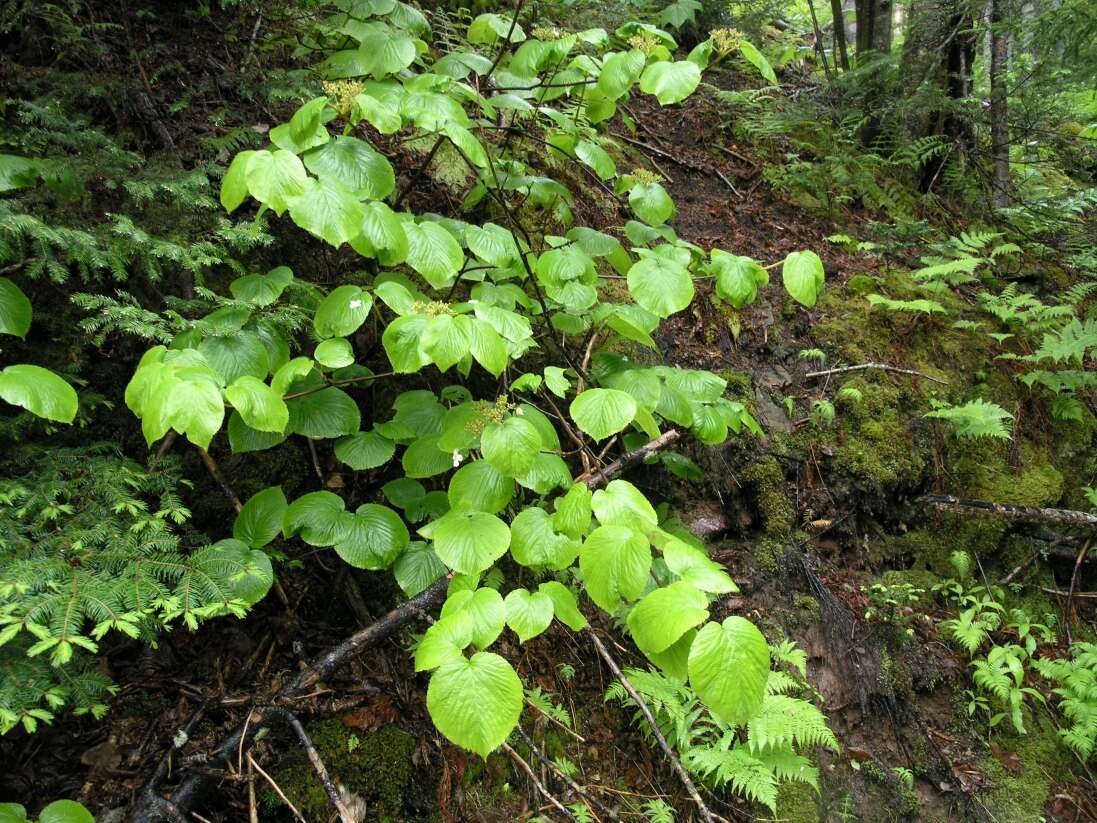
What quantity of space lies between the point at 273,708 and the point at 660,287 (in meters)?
1.90

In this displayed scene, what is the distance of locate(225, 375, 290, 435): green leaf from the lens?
1.62m

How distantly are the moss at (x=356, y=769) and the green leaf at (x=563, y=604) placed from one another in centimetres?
84

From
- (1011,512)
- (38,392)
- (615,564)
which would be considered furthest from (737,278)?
(1011,512)

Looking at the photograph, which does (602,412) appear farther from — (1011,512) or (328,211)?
(1011,512)

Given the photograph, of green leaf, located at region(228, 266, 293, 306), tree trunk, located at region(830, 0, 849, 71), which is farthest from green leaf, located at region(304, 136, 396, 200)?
tree trunk, located at region(830, 0, 849, 71)

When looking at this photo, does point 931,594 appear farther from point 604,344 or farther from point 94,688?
point 94,688

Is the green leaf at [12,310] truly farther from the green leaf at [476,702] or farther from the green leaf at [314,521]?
the green leaf at [476,702]

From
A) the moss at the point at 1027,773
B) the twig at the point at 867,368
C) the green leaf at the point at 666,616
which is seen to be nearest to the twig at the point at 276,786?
the green leaf at the point at 666,616

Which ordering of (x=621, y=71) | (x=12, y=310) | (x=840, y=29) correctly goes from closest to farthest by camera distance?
(x=12, y=310)
(x=621, y=71)
(x=840, y=29)

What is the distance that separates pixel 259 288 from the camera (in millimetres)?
2074

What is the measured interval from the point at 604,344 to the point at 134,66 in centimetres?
255

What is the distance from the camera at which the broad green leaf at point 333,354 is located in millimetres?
1900

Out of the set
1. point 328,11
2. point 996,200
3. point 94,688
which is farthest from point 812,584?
point 996,200

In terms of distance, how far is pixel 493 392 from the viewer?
2.96 m
